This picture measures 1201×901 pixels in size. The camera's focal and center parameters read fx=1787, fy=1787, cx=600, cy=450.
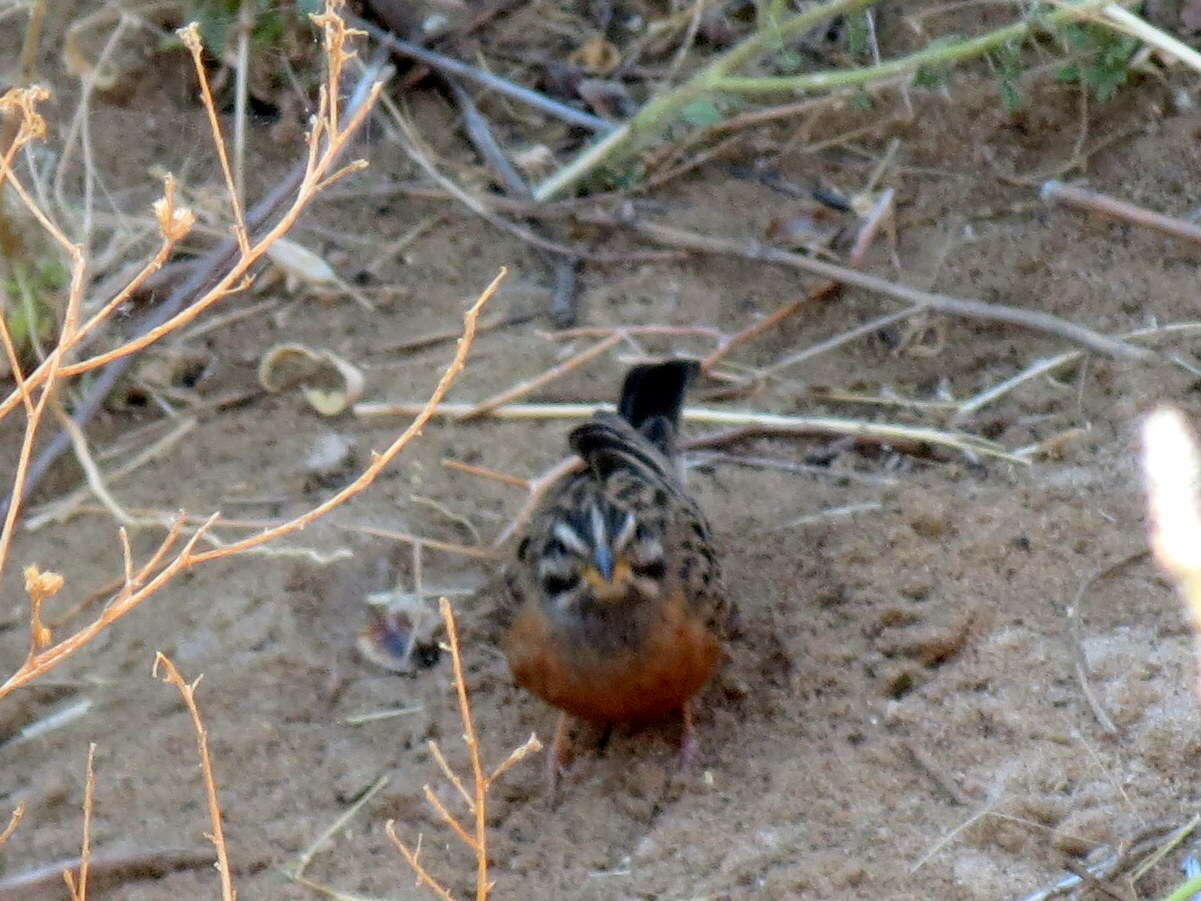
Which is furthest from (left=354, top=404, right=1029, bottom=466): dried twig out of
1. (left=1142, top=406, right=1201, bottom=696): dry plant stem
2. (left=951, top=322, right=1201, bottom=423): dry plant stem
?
(left=1142, top=406, right=1201, bottom=696): dry plant stem

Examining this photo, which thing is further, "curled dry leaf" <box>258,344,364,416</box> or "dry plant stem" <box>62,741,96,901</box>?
"curled dry leaf" <box>258,344,364,416</box>

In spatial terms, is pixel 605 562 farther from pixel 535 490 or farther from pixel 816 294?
pixel 816 294

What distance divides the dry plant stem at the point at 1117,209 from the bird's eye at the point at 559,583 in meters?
2.60

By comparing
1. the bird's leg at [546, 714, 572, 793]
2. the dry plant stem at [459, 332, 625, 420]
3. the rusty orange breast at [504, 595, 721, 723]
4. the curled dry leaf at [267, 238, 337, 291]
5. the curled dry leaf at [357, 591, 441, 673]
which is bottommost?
the bird's leg at [546, 714, 572, 793]

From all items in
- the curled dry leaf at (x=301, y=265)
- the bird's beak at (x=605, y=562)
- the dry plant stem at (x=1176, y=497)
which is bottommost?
the dry plant stem at (x=1176, y=497)

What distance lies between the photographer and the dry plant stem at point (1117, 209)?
6.11m

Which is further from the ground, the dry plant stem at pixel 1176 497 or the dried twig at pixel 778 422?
the dry plant stem at pixel 1176 497

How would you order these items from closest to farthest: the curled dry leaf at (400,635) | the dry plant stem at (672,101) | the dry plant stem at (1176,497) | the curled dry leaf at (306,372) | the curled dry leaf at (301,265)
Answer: the dry plant stem at (1176,497), the curled dry leaf at (400,635), the dry plant stem at (672,101), the curled dry leaf at (306,372), the curled dry leaf at (301,265)

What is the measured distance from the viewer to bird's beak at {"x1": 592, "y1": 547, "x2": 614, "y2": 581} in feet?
15.4

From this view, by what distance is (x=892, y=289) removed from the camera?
6270 millimetres

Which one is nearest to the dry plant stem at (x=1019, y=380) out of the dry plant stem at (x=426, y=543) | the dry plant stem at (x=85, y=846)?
the dry plant stem at (x=426, y=543)

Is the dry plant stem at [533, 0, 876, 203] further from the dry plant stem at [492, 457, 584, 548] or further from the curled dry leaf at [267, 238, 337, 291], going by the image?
the dry plant stem at [492, 457, 584, 548]

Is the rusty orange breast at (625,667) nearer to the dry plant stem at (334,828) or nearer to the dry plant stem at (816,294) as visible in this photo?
the dry plant stem at (334,828)

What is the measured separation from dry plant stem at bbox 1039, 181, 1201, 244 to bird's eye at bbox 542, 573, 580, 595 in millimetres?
2597
